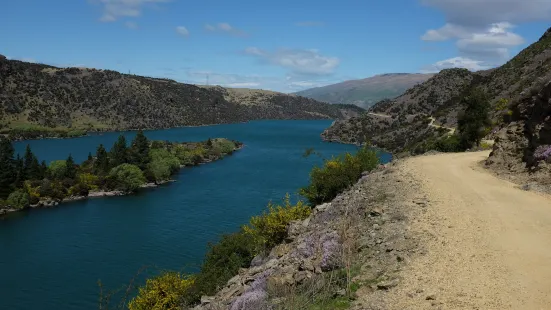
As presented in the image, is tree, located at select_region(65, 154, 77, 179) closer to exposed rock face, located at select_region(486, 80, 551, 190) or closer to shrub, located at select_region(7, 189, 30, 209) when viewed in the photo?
shrub, located at select_region(7, 189, 30, 209)

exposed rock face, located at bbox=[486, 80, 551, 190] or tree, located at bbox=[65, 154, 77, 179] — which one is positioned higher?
exposed rock face, located at bbox=[486, 80, 551, 190]

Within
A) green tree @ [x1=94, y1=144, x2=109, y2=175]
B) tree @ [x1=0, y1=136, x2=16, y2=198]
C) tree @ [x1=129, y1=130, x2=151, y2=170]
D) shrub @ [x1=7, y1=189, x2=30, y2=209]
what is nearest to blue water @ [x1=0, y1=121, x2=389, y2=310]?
shrub @ [x1=7, y1=189, x2=30, y2=209]

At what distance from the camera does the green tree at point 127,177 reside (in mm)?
82812

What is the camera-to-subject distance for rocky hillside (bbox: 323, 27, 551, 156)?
92.5 meters

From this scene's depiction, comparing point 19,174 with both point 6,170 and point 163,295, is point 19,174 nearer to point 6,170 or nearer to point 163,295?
point 6,170

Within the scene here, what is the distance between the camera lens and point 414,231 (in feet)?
45.1

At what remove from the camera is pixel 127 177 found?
84.4 meters

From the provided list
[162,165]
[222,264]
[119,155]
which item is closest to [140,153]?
[119,155]

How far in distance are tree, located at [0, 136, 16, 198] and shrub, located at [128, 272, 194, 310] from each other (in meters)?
61.9

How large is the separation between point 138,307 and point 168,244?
26.2 metres

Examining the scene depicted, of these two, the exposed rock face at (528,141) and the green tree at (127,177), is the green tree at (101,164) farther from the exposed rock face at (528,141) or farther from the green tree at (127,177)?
the exposed rock face at (528,141)

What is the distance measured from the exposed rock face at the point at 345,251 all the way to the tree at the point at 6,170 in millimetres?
71408

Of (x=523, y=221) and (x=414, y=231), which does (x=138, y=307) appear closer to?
(x=414, y=231)

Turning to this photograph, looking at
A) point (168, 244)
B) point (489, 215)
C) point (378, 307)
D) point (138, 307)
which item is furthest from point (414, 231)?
point (168, 244)
